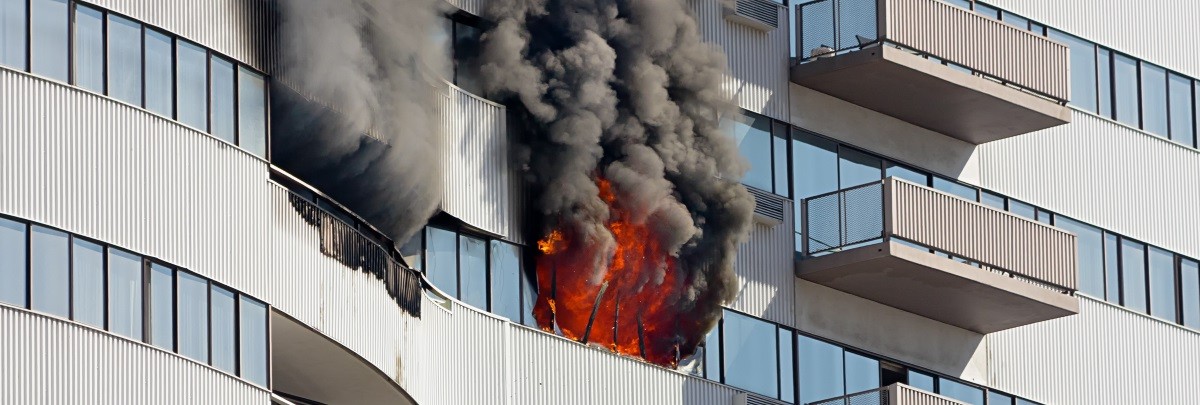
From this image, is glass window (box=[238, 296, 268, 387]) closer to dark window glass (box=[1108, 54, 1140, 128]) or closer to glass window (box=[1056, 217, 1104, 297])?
glass window (box=[1056, 217, 1104, 297])

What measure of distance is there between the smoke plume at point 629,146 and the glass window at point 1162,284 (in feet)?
35.8

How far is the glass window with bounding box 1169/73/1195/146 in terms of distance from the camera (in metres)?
48.4

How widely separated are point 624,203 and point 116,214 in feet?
34.6

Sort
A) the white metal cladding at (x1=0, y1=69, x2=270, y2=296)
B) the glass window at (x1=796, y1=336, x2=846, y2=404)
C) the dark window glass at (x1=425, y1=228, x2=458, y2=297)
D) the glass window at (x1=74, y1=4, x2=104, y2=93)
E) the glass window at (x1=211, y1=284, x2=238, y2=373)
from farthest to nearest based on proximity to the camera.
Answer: the glass window at (x1=796, y1=336, x2=846, y2=404) → the dark window glass at (x1=425, y1=228, x2=458, y2=297) → the glass window at (x1=211, y1=284, x2=238, y2=373) → the glass window at (x1=74, y1=4, x2=104, y2=93) → the white metal cladding at (x1=0, y1=69, x2=270, y2=296)

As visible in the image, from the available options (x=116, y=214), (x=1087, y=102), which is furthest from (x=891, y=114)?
(x=116, y=214)

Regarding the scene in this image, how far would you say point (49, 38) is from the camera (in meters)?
29.1

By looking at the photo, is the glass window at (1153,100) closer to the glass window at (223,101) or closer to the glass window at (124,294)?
the glass window at (223,101)

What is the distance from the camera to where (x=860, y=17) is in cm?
4097

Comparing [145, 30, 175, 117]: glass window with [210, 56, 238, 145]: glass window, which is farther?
[210, 56, 238, 145]: glass window

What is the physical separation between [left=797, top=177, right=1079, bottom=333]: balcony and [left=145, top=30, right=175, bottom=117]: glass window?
42.0 feet

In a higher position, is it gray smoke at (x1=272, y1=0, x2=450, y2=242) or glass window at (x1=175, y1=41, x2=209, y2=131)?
gray smoke at (x1=272, y1=0, x2=450, y2=242)

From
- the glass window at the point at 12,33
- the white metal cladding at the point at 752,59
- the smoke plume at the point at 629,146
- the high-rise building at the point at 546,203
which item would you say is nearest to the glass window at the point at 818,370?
the high-rise building at the point at 546,203

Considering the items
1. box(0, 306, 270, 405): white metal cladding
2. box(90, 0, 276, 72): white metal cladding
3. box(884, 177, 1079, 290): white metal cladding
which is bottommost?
box(0, 306, 270, 405): white metal cladding

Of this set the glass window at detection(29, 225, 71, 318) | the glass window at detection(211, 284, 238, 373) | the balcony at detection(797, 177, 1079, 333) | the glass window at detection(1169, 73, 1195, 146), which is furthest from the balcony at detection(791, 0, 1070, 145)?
the glass window at detection(29, 225, 71, 318)
